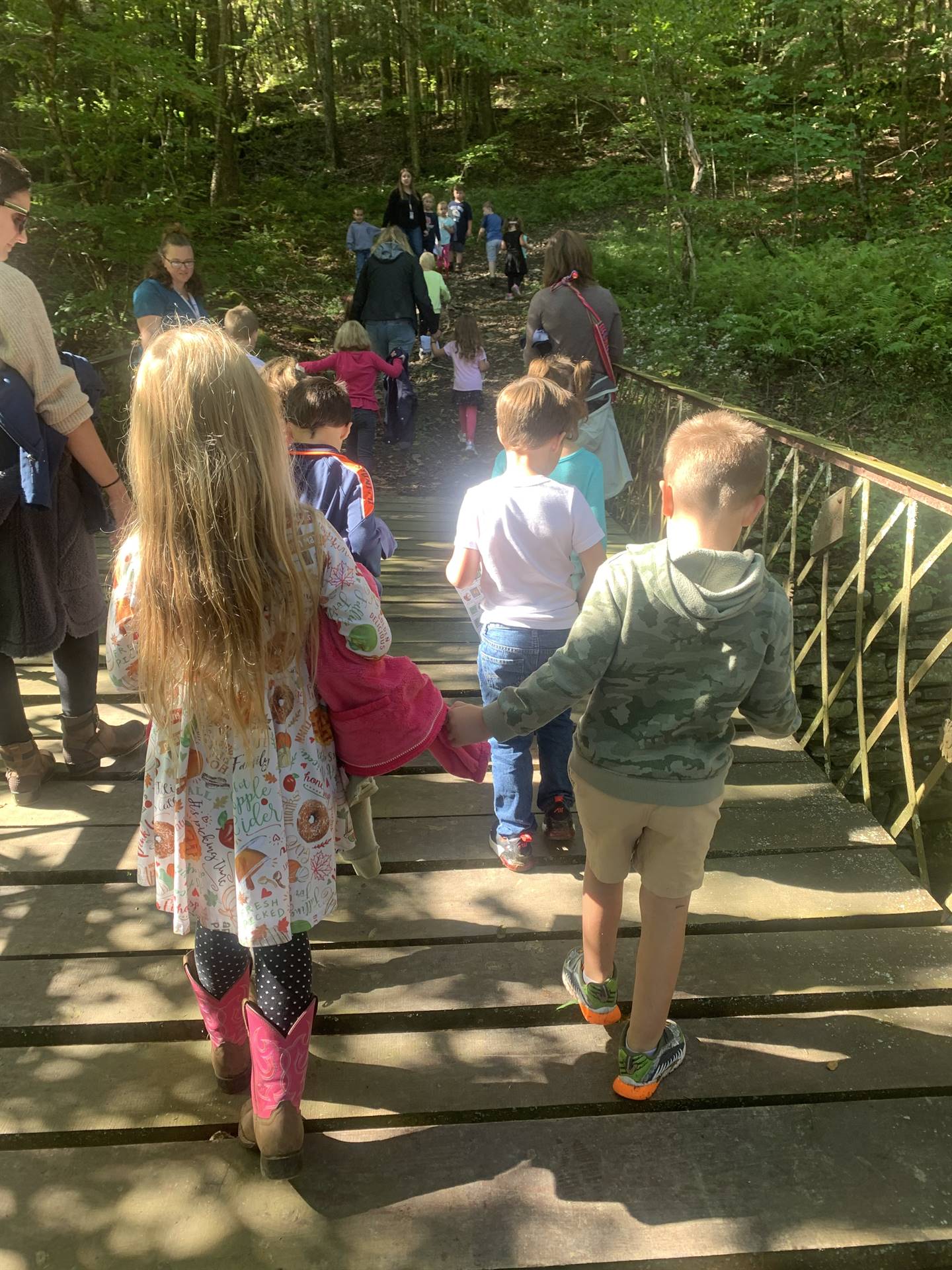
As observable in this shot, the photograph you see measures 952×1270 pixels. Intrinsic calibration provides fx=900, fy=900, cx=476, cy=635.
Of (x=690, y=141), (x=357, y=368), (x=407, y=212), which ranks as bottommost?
(x=357, y=368)

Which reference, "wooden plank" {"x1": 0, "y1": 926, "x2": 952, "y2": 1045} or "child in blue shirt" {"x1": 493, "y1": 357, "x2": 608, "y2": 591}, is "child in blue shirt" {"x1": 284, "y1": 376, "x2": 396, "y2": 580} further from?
"wooden plank" {"x1": 0, "y1": 926, "x2": 952, "y2": 1045}

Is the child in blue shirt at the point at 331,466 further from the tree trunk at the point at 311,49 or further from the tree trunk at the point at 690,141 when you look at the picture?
the tree trunk at the point at 311,49

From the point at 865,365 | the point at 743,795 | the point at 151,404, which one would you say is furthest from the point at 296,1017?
the point at 865,365

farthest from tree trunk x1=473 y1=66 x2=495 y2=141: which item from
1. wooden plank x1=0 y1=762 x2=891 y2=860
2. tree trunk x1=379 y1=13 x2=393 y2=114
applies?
wooden plank x1=0 y1=762 x2=891 y2=860

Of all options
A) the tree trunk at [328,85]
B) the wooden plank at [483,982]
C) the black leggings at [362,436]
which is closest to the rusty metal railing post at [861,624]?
the wooden plank at [483,982]

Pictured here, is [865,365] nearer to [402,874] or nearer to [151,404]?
[402,874]

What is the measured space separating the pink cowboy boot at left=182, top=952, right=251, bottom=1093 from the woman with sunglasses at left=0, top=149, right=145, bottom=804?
1472 mm

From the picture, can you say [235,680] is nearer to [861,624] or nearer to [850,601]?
[861,624]

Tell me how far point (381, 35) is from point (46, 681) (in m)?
26.5

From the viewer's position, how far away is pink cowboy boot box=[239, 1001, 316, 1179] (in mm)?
1839

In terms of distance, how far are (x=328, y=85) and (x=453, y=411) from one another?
16338mm

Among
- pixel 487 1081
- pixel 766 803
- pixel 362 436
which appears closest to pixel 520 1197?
pixel 487 1081

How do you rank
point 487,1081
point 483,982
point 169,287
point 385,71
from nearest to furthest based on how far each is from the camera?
point 487,1081, point 483,982, point 169,287, point 385,71

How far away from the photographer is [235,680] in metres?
1.66
